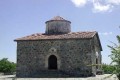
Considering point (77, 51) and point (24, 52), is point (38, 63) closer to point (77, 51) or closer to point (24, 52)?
point (24, 52)

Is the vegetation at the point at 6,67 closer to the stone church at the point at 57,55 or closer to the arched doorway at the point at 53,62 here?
the stone church at the point at 57,55

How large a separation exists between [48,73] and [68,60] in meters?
2.23

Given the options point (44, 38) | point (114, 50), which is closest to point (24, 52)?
point (44, 38)

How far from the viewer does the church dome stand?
92.6ft

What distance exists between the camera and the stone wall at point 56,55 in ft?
81.2

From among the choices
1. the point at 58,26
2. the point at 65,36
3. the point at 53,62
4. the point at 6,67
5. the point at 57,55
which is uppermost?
the point at 58,26

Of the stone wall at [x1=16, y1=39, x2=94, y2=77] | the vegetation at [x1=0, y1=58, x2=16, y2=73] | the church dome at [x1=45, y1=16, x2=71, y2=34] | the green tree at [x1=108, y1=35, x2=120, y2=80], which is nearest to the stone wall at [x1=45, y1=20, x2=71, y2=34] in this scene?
the church dome at [x1=45, y1=16, x2=71, y2=34]

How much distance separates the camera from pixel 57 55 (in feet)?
83.8

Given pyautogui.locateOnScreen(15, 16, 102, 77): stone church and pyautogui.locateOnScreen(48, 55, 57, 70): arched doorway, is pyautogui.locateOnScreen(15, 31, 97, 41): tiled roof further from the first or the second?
pyautogui.locateOnScreen(48, 55, 57, 70): arched doorway

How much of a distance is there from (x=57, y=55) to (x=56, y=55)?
0.35 ft

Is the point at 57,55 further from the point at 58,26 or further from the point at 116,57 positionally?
the point at 116,57

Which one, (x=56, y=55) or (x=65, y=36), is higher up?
(x=65, y=36)

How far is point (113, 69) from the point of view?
8734 mm

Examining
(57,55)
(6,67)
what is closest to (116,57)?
(57,55)
